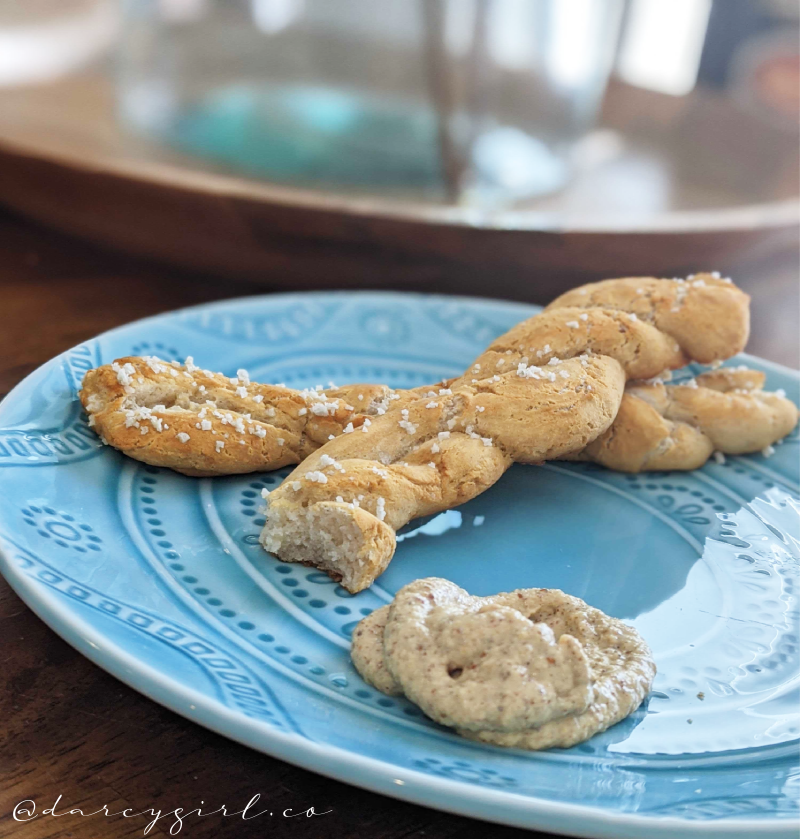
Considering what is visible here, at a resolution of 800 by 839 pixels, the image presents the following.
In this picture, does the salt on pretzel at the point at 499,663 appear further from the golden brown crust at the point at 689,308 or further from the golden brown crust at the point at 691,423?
the golden brown crust at the point at 689,308

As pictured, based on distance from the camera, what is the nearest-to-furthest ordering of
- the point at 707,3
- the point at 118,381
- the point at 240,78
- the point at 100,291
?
the point at 118,381 < the point at 100,291 < the point at 240,78 < the point at 707,3

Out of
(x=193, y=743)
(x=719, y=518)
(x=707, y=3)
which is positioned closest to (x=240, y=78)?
(x=719, y=518)

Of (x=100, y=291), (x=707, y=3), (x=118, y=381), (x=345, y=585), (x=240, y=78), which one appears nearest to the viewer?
(x=345, y=585)

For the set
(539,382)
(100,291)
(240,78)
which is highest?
(240,78)

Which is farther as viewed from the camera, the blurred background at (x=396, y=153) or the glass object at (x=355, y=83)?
the glass object at (x=355, y=83)

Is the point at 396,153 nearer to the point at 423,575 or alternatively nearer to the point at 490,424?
the point at 490,424

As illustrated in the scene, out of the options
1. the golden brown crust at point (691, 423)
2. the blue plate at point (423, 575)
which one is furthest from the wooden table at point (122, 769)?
the golden brown crust at point (691, 423)

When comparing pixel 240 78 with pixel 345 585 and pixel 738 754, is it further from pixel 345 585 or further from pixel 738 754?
pixel 738 754

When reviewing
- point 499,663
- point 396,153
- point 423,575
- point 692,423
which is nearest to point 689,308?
point 692,423
